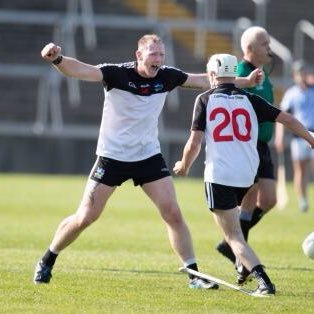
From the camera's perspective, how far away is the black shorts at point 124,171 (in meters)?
10.4

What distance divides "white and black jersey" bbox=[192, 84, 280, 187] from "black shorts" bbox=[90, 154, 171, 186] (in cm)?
66

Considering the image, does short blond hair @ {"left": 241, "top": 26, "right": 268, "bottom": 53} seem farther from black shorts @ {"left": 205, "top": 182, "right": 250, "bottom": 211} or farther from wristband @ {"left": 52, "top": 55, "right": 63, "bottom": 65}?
wristband @ {"left": 52, "top": 55, "right": 63, "bottom": 65}

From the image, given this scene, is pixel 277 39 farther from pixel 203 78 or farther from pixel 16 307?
pixel 16 307

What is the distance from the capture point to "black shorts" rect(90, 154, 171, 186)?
10.4 m

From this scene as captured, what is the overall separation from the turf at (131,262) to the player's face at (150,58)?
1894 millimetres

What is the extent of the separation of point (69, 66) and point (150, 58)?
2.36ft

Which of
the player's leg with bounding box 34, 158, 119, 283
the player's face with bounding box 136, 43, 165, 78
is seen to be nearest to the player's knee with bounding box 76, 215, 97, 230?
the player's leg with bounding box 34, 158, 119, 283

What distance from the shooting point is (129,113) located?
1038cm

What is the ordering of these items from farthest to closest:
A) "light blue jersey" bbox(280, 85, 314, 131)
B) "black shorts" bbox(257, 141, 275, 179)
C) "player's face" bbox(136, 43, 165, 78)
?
"light blue jersey" bbox(280, 85, 314, 131), "black shorts" bbox(257, 141, 275, 179), "player's face" bbox(136, 43, 165, 78)

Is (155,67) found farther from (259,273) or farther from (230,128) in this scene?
(259,273)

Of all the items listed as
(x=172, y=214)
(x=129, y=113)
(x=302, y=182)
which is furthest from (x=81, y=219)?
(x=302, y=182)

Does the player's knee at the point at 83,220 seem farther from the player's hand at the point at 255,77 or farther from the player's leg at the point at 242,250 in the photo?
the player's hand at the point at 255,77

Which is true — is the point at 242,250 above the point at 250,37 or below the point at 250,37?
below

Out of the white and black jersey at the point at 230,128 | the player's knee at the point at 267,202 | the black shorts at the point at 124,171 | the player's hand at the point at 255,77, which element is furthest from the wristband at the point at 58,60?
the player's knee at the point at 267,202
